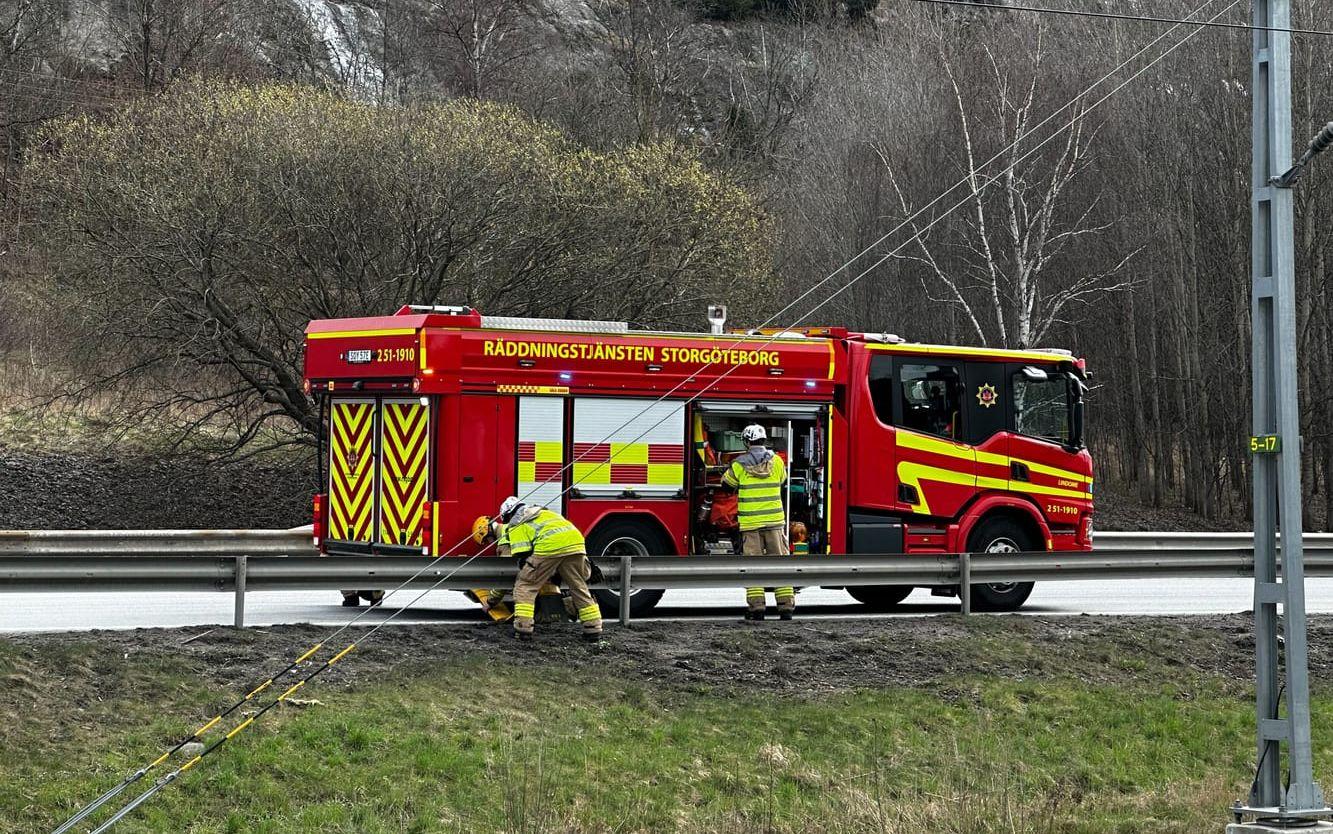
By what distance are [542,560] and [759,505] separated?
102 inches

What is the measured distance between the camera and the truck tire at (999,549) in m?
16.5

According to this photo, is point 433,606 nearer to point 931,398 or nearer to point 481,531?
point 481,531

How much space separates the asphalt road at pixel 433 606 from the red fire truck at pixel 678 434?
0.69m

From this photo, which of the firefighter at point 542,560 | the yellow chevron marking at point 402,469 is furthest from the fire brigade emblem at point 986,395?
the yellow chevron marking at point 402,469

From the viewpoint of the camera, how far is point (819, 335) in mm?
16094

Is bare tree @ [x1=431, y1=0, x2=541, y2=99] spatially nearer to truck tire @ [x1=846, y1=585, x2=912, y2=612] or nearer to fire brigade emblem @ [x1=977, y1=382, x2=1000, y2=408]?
truck tire @ [x1=846, y1=585, x2=912, y2=612]

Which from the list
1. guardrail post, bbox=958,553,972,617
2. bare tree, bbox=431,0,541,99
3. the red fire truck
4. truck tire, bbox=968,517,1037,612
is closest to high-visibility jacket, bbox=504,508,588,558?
the red fire truck

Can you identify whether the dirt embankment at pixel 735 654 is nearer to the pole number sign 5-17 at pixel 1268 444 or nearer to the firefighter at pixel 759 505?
the firefighter at pixel 759 505

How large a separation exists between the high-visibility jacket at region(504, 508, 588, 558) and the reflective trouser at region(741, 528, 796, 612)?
2212 millimetres

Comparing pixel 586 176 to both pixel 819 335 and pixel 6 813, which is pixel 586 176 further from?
pixel 6 813

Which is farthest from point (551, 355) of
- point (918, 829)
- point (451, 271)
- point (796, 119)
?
point (796, 119)

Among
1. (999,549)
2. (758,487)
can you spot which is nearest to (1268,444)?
(758,487)

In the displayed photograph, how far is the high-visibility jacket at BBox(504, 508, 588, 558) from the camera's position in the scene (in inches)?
509

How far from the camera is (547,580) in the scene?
13164 mm
